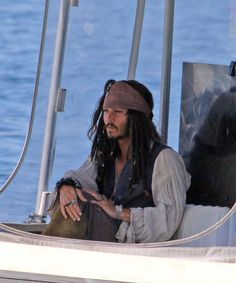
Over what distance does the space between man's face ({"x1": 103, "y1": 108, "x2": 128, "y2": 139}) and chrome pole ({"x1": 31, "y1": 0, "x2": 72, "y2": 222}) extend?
15 cm

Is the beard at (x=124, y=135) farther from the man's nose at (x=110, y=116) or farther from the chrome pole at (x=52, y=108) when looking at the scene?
the chrome pole at (x=52, y=108)

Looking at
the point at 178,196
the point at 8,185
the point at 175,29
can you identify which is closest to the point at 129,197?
the point at 178,196

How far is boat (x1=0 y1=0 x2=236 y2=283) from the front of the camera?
2223 mm

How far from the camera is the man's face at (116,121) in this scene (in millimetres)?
2977

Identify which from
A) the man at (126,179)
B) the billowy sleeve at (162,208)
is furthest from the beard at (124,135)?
the billowy sleeve at (162,208)

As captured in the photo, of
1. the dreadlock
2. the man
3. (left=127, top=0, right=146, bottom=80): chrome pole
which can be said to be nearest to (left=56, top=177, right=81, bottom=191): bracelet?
the man

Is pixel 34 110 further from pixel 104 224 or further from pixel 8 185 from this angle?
pixel 104 224

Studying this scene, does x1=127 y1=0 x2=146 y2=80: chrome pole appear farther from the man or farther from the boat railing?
the boat railing

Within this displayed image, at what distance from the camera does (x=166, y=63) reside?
3.07m

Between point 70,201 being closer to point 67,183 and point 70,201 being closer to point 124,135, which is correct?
point 67,183

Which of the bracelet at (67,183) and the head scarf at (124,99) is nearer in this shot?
the bracelet at (67,183)

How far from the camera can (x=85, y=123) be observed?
3.02 meters

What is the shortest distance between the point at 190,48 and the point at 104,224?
608 mm

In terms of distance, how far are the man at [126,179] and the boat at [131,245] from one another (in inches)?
2.1
